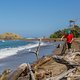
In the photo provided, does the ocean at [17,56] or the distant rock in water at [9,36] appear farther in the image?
the distant rock in water at [9,36]

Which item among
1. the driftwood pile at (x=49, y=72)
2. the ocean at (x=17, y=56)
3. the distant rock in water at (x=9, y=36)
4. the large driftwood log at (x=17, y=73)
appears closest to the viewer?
the driftwood pile at (x=49, y=72)

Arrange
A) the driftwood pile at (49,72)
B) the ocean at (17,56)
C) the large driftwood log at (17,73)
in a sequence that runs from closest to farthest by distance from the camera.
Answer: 1. the driftwood pile at (49,72)
2. the large driftwood log at (17,73)
3. the ocean at (17,56)

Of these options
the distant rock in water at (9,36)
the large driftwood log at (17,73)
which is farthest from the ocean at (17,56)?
the distant rock in water at (9,36)

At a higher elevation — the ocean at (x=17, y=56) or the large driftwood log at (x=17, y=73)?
the large driftwood log at (x=17, y=73)

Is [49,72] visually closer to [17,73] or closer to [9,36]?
[17,73]

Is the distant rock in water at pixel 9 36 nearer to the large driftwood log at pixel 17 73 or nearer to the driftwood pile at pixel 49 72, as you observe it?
the driftwood pile at pixel 49 72

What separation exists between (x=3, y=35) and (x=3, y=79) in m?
163

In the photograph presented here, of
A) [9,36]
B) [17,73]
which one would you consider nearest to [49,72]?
[17,73]

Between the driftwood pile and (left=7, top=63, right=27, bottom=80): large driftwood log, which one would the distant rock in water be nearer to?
the driftwood pile

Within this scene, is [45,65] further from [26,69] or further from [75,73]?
[75,73]

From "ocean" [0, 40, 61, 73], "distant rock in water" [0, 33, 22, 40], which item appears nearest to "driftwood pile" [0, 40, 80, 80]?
"ocean" [0, 40, 61, 73]

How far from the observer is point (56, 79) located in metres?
8.98

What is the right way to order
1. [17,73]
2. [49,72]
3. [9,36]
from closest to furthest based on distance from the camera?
1. [17,73]
2. [49,72]
3. [9,36]

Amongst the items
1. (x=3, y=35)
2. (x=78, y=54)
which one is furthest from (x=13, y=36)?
(x=78, y=54)
